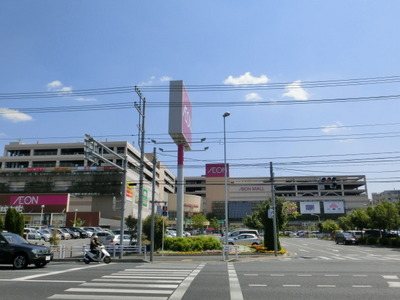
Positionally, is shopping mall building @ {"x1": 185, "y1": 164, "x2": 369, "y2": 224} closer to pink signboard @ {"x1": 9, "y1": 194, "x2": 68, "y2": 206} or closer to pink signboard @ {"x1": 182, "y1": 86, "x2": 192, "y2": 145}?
pink signboard @ {"x1": 9, "y1": 194, "x2": 68, "y2": 206}

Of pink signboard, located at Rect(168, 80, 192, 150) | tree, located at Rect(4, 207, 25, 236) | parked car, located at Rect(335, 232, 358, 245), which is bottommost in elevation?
parked car, located at Rect(335, 232, 358, 245)

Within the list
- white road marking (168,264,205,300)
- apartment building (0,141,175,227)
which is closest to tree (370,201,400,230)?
white road marking (168,264,205,300)

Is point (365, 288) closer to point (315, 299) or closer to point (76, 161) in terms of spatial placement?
point (315, 299)

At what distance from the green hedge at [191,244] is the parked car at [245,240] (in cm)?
635

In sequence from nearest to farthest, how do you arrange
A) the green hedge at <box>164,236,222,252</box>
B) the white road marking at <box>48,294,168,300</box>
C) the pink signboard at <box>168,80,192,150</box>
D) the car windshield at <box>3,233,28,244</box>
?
the white road marking at <box>48,294,168,300</box>
the car windshield at <box>3,233,28,244</box>
the green hedge at <box>164,236,222,252</box>
the pink signboard at <box>168,80,192,150</box>

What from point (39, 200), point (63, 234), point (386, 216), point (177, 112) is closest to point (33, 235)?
point (63, 234)

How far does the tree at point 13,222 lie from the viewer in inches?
1050

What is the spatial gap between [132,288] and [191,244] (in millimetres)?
17355

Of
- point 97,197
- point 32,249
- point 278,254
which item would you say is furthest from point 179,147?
point 97,197

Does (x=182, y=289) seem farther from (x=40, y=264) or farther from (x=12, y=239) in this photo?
(x=12, y=239)

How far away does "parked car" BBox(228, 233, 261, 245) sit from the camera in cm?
3328

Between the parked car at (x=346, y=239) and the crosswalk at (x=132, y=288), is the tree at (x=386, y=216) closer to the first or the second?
the parked car at (x=346, y=239)

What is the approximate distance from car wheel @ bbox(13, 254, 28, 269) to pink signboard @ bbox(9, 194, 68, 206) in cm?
5372

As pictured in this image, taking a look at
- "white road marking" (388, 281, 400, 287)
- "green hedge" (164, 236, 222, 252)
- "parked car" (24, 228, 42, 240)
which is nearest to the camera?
"white road marking" (388, 281, 400, 287)
